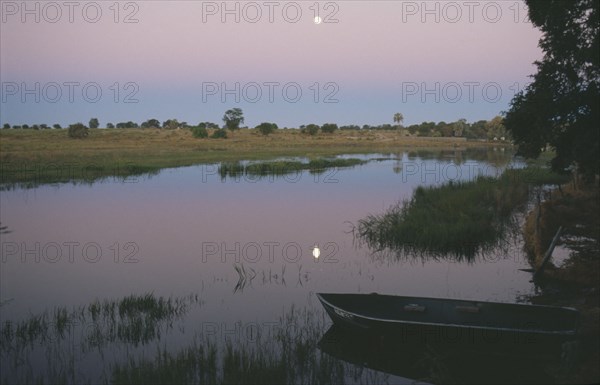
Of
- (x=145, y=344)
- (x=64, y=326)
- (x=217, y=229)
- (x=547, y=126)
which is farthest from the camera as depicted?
Answer: (x=217, y=229)

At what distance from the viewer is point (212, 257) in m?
23.5

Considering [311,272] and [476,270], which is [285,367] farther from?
[476,270]

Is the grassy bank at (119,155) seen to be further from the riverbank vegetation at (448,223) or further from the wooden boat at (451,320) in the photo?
the wooden boat at (451,320)

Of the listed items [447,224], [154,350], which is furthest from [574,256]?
[154,350]

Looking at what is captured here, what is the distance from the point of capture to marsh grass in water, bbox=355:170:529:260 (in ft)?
75.4

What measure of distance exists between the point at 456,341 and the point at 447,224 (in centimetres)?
1273

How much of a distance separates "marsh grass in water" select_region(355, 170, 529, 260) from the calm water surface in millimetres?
951

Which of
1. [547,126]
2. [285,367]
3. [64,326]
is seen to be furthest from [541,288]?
[64,326]

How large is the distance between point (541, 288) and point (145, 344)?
13219mm

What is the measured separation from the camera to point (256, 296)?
58.2 feet

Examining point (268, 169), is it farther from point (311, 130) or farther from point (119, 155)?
point (311, 130)

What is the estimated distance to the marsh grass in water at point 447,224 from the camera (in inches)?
904

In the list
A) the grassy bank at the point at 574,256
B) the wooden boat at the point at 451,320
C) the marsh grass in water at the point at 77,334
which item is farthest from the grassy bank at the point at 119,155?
the grassy bank at the point at 574,256

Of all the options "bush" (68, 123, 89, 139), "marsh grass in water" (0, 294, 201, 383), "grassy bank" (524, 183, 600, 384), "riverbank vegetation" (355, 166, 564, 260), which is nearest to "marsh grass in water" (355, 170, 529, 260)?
"riverbank vegetation" (355, 166, 564, 260)
